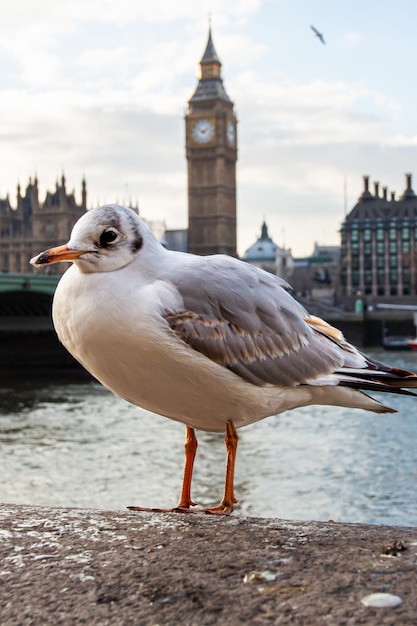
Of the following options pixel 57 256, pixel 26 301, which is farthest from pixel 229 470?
pixel 26 301

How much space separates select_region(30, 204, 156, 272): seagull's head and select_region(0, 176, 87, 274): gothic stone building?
6153cm

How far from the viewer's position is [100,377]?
191 cm

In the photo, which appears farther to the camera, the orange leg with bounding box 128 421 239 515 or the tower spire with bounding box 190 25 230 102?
the tower spire with bounding box 190 25 230 102

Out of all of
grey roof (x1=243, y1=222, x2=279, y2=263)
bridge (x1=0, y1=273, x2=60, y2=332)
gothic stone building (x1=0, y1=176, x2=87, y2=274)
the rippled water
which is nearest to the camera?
the rippled water

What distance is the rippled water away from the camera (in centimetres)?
1021

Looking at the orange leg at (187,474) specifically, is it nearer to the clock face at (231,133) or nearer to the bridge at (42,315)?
the bridge at (42,315)

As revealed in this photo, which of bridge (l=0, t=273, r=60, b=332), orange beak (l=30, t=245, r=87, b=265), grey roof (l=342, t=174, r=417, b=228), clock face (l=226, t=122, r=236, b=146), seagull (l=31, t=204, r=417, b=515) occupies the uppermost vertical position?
clock face (l=226, t=122, r=236, b=146)

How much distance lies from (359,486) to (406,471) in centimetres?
123

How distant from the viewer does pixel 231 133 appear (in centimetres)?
7400

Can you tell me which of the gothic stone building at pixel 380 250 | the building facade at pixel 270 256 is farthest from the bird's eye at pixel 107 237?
→ the building facade at pixel 270 256

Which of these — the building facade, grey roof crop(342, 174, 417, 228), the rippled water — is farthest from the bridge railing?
the building facade

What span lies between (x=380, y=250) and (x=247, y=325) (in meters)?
65.4

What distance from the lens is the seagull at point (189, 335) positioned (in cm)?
182

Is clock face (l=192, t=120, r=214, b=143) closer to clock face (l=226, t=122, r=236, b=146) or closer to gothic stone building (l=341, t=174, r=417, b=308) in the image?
clock face (l=226, t=122, r=236, b=146)
